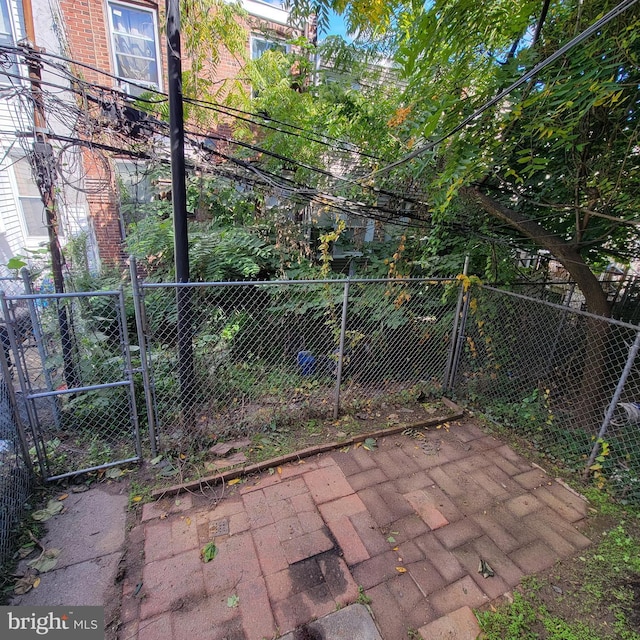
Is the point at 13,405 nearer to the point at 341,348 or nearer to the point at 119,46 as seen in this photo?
the point at 341,348

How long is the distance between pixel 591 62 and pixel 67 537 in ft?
14.7

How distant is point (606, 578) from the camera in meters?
1.85

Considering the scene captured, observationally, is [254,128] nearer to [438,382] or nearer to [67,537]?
[438,382]

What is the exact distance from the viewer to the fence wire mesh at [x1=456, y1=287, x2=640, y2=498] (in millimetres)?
3082

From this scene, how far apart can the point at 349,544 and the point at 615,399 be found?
221cm

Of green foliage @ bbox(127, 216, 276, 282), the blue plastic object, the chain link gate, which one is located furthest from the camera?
green foliage @ bbox(127, 216, 276, 282)

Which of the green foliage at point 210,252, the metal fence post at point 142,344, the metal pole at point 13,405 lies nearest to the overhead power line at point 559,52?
the metal fence post at point 142,344

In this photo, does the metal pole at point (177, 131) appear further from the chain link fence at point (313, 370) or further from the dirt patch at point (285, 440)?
the dirt patch at point (285, 440)

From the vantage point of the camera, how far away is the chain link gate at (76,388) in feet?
7.80

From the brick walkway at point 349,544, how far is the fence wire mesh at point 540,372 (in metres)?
0.62

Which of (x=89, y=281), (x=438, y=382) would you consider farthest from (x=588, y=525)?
(x=89, y=281)

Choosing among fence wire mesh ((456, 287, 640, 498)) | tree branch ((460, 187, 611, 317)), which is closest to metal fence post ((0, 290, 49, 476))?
fence wire mesh ((456, 287, 640, 498))

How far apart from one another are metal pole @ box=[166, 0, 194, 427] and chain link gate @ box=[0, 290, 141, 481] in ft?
1.24

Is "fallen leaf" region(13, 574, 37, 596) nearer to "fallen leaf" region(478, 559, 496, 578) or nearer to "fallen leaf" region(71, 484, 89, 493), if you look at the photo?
"fallen leaf" region(71, 484, 89, 493)
